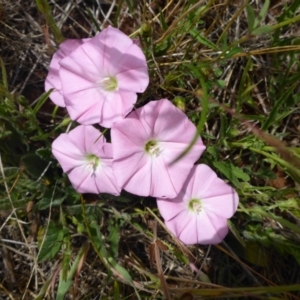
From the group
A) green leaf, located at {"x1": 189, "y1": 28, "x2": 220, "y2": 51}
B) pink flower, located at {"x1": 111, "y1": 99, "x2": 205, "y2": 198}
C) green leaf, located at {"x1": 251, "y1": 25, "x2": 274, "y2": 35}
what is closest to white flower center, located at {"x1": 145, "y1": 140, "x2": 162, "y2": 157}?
pink flower, located at {"x1": 111, "y1": 99, "x2": 205, "y2": 198}

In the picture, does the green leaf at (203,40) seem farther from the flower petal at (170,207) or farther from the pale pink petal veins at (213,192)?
the flower petal at (170,207)

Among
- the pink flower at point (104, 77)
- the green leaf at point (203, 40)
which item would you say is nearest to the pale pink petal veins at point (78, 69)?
the pink flower at point (104, 77)

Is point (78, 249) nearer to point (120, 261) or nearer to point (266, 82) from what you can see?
point (120, 261)

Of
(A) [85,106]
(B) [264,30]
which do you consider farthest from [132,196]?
(B) [264,30]

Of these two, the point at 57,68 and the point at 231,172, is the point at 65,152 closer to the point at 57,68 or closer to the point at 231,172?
the point at 57,68

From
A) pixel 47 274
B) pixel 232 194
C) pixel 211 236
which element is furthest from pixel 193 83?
pixel 47 274

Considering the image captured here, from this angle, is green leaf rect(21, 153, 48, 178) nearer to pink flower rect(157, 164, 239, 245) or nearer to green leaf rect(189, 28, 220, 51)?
pink flower rect(157, 164, 239, 245)
